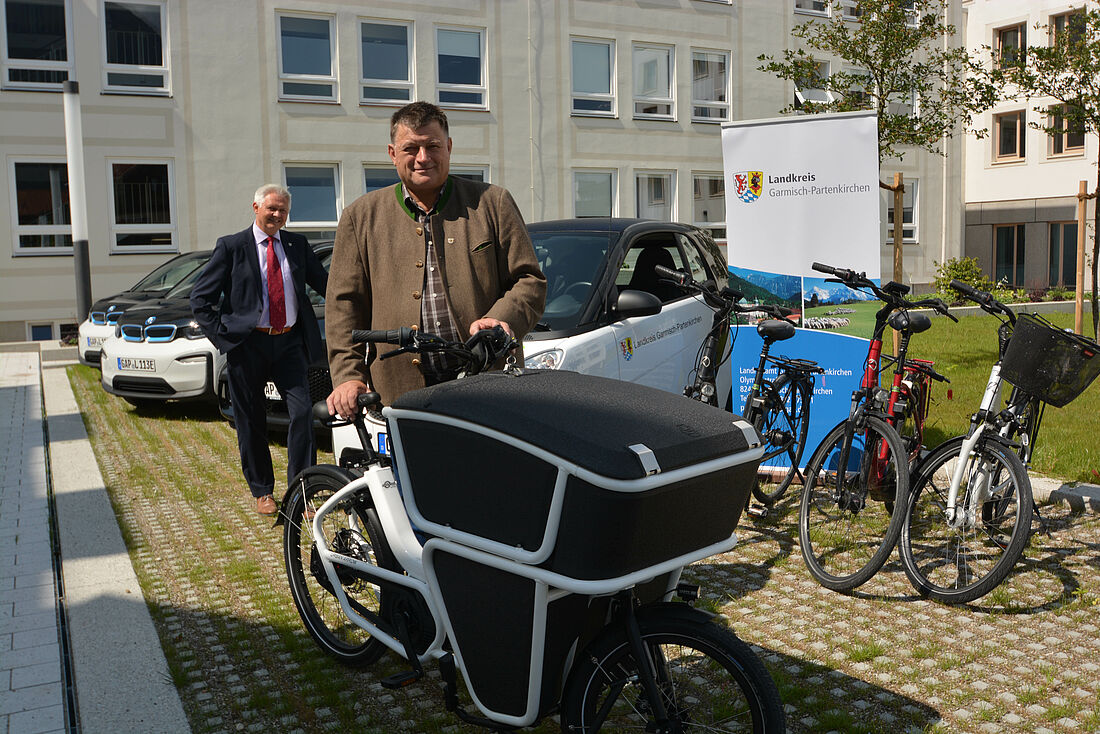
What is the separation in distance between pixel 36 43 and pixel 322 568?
22073mm

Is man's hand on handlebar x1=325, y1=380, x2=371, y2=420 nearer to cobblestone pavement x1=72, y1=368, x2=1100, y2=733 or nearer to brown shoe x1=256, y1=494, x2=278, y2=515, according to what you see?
cobblestone pavement x1=72, y1=368, x2=1100, y2=733

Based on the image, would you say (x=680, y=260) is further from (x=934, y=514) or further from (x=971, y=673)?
(x=971, y=673)

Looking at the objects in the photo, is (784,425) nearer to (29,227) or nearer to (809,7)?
(29,227)

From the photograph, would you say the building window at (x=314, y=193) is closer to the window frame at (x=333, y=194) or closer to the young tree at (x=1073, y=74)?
the window frame at (x=333, y=194)

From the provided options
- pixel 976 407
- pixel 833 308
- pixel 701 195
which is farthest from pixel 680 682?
pixel 701 195

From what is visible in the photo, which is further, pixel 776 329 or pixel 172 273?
pixel 172 273

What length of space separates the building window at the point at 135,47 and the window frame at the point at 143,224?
147 cm

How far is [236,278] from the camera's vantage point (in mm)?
6574

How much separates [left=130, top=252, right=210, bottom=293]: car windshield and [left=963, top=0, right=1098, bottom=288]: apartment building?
97.5ft

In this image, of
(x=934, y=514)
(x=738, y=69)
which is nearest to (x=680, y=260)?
(x=934, y=514)

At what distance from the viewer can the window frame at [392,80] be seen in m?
25.0

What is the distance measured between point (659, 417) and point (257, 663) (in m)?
2.44

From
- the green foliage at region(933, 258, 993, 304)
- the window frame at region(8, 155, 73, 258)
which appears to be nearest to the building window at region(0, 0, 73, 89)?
the window frame at region(8, 155, 73, 258)

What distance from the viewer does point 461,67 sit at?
26.2 m
